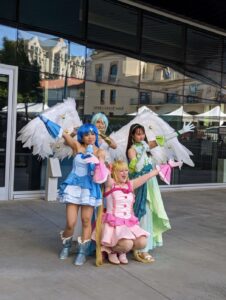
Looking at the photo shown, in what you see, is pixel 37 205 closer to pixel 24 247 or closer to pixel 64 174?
pixel 64 174

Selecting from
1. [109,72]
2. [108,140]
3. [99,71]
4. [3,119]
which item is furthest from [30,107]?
[108,140]

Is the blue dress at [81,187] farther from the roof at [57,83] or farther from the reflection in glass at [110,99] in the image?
the reflection in glass at [110,99]

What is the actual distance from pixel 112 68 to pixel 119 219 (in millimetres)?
6095

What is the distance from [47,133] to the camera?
5.64m

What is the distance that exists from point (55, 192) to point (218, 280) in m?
4.88

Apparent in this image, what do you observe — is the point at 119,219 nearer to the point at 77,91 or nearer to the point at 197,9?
the point at 77,91

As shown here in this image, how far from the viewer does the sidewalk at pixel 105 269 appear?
4.34m

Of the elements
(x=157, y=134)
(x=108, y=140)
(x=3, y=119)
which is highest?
(x=3, y=119)

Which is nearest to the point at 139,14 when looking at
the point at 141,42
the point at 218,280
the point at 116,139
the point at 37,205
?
the point at 141,42

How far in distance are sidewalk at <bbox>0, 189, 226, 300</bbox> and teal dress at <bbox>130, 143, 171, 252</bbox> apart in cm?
34

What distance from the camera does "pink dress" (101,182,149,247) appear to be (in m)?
5.12

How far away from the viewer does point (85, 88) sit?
10.2 m

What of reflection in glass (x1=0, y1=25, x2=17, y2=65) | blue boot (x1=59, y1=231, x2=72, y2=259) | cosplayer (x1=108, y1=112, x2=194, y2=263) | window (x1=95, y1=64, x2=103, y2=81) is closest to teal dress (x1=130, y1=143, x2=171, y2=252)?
cosplayer (x1=108, y1=112, x2=194, y2=263)

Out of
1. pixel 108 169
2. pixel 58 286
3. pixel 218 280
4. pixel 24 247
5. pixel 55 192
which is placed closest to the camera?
pixel 58 286
